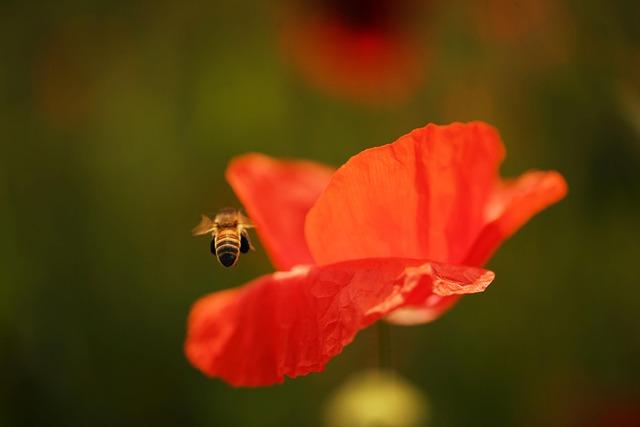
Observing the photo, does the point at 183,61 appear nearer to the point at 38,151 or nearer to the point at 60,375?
the point at 38,151

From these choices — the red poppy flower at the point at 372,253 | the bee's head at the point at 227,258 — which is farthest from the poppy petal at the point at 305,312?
the bee's head at the point at 227,258

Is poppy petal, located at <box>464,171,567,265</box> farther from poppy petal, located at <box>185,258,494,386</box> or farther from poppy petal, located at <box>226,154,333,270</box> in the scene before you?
poppy petal, located at <box>226,154,333,270</box>

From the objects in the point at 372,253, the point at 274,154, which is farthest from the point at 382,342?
the point at 274,154

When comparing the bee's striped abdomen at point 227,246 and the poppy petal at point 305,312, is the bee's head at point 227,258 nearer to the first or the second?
the bee's striped abdomen at point 227,246

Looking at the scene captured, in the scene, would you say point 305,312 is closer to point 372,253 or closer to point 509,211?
point 372,253

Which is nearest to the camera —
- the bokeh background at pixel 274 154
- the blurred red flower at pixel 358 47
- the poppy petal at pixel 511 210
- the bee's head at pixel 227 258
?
the poppy petal at pixel 511 210

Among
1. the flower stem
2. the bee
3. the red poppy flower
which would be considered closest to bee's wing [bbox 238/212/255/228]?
the bee

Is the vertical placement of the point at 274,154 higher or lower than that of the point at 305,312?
higher
